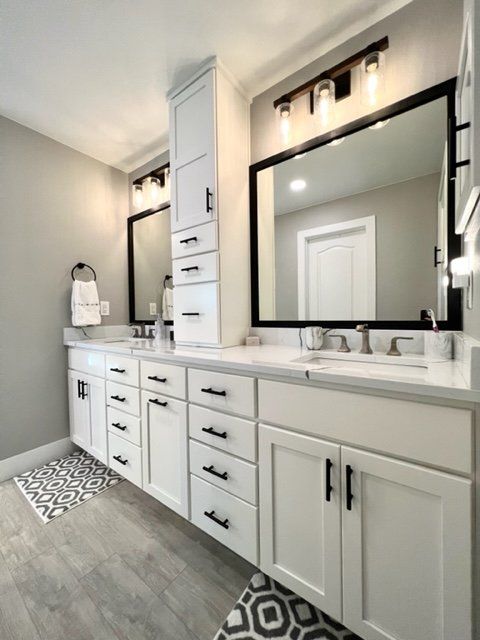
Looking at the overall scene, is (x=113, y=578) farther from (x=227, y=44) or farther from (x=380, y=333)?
(x=227, y=44)

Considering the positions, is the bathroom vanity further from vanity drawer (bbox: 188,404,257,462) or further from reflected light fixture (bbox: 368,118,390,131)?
reflected light fixture (bbox: 368,118,390,131)

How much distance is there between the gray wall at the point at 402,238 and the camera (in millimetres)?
1177

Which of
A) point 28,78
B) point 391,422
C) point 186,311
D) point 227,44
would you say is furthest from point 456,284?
point 28,78

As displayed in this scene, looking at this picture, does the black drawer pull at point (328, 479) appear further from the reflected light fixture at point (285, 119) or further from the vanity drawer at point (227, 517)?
the reflected light fixture at point (285, 119)

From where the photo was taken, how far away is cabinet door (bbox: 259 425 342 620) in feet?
Result: 2.80

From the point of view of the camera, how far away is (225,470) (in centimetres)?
111

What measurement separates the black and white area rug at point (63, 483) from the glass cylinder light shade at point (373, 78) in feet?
8.60

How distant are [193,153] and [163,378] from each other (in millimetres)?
1285

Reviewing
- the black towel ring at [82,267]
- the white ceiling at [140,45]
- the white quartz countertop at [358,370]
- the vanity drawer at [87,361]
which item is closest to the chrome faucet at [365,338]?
the white quartz countertop at [358,370]

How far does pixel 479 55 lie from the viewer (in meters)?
0.59

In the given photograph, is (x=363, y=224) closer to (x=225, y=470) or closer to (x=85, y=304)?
(x=225, y=470)

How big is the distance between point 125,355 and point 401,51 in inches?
79.7

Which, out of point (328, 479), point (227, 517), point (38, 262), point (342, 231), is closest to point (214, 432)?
point (227, 517)

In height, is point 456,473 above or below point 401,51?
below
